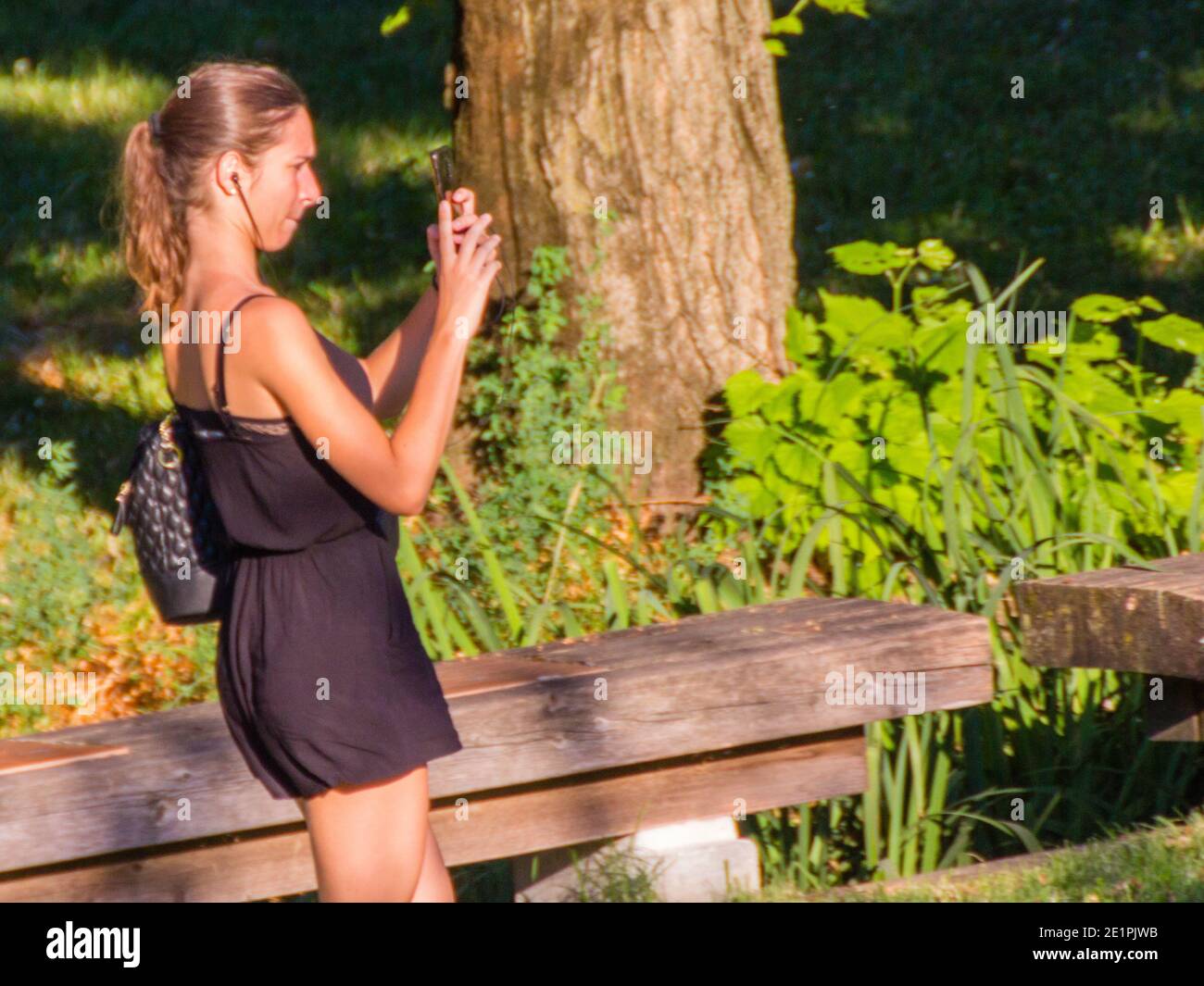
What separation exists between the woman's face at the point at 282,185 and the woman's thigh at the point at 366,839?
95 centimetres

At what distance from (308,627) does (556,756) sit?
0.92m

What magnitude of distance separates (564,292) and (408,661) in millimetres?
3185

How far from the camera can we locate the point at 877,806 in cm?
428

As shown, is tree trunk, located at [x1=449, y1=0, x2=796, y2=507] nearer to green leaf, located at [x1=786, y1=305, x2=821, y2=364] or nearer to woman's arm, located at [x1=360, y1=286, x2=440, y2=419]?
green leaf, located at [x1=786, y1=305, x2=821, y2=364]

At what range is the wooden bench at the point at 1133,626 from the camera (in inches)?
146

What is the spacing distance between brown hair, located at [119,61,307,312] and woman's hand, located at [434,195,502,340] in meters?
0.35

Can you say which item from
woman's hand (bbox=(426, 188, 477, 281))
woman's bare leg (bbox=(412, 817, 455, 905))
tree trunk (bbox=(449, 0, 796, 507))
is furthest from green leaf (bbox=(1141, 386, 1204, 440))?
woman's bare leg (bbox=(412, 817, 455, 905))

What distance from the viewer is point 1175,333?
5812 mm

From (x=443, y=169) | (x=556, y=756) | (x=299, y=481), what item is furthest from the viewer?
(x=556, y=756)

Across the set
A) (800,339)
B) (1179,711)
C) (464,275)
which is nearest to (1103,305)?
(800,339)

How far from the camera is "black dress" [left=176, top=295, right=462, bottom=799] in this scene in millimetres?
2859

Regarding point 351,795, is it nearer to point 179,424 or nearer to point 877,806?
point 179,424

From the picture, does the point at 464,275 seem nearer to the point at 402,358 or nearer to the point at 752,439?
the point at 402,358

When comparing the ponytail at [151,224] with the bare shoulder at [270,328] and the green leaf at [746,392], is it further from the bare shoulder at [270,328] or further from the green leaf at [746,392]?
the green leaf at [746,392]
